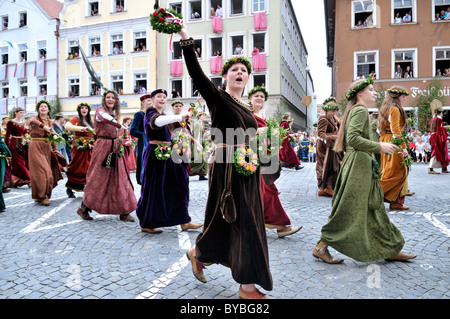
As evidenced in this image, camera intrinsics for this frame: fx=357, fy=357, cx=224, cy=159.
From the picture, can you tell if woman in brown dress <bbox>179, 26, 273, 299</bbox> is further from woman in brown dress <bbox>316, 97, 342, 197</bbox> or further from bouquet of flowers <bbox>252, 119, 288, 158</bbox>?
woman in brown dress <bbox>316, 97, 342, 197</bbox>

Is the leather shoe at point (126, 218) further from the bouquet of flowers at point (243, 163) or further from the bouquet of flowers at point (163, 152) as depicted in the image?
the bouquet of flowers at point (243, 163)

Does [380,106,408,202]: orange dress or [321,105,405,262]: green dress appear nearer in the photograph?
[321,105,405,262]: green dress

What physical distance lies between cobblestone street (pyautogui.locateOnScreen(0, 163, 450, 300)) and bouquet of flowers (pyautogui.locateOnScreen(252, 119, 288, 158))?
49.7 inches

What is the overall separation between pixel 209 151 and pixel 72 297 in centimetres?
178

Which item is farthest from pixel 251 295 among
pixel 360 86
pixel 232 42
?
pixel 232 42

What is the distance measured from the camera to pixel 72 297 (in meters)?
3.13

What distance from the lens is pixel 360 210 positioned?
3.75 m

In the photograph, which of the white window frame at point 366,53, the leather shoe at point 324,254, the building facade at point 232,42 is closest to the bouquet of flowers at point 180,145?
the leather shoe at point 324,254

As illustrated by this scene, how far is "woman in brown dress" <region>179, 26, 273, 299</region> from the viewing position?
2893 mm

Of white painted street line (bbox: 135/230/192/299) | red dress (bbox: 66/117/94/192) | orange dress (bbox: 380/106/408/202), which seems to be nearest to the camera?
white painted street line (bbox: 135/230/192/299)

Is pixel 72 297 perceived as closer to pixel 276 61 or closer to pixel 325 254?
pixel 325 254

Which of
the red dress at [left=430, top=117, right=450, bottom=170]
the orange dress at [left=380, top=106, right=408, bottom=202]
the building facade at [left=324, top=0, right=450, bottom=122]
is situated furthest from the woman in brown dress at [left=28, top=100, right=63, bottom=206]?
the building facade at [left=324, top=0, right=450, bottom=122]

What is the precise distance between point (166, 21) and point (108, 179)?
3962 millimetres

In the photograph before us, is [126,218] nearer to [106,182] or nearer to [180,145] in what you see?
[106,182]
